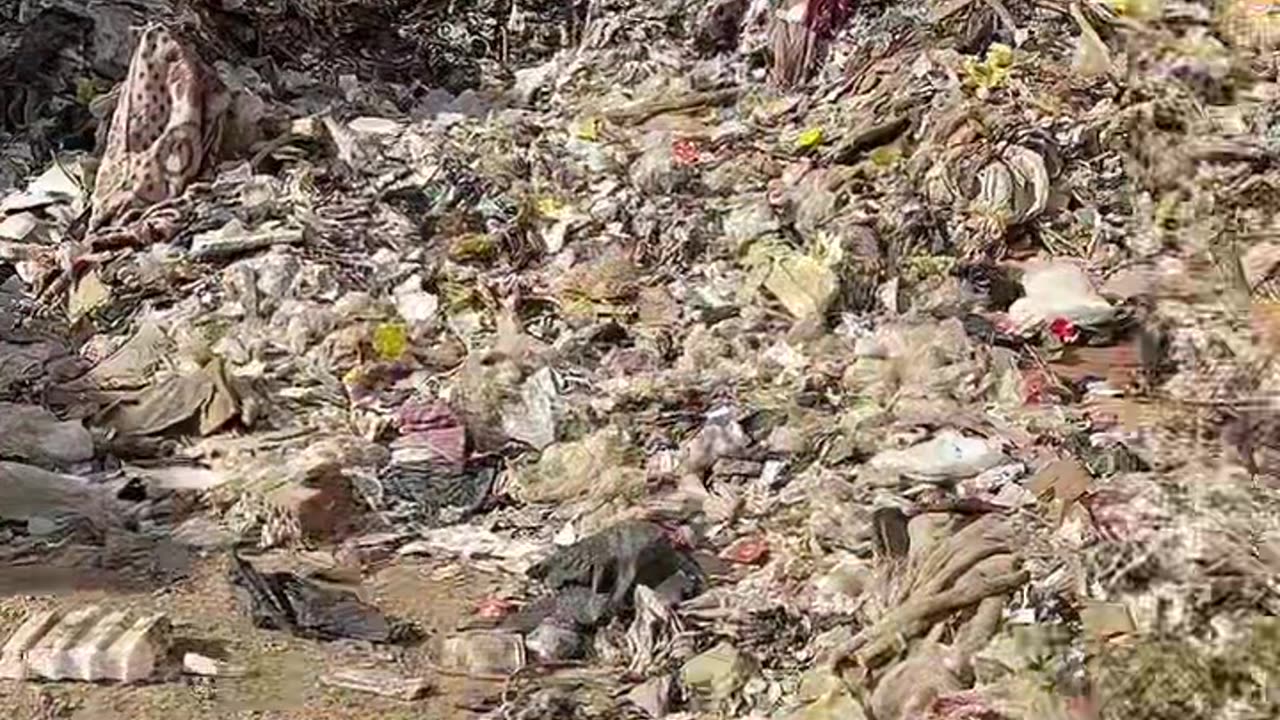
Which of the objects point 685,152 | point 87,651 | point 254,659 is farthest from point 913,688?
point 685,152

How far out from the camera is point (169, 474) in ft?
13.4

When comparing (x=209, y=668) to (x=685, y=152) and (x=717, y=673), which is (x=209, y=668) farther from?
(x=685, y=152)

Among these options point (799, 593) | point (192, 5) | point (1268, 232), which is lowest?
point (799, 593)

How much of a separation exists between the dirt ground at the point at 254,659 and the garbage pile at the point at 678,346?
34 millimetres

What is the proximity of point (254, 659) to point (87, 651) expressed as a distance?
30 centimetres

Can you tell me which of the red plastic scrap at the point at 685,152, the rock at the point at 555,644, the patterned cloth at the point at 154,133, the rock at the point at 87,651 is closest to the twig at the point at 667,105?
the red plastic scrap at the point at 685,152

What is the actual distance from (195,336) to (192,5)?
265 centimetres

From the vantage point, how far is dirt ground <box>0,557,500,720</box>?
3.13 metres

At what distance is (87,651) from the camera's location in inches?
127

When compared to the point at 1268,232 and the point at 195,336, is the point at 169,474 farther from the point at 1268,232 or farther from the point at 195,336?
the point at 1268,232

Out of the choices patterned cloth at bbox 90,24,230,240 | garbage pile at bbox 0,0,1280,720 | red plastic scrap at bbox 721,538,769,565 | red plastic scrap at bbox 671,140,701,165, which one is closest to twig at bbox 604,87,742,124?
garbage pile at bbox 0,0,1280,720

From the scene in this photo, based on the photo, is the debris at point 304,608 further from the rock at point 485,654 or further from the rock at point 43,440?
the rock at point 43,440

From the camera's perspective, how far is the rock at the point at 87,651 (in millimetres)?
3199

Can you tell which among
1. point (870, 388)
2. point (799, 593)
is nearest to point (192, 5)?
point (870, 388)
